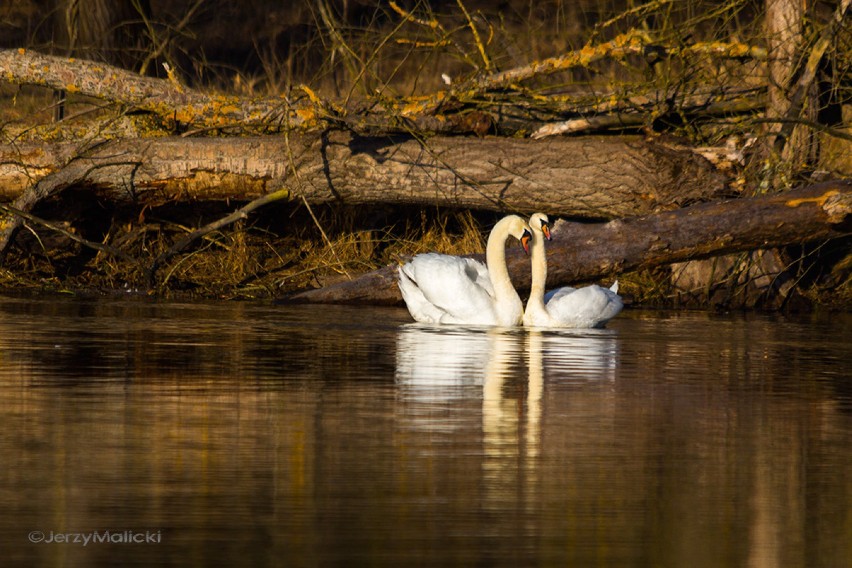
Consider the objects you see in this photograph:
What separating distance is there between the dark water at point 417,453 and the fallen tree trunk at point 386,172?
3.49 m

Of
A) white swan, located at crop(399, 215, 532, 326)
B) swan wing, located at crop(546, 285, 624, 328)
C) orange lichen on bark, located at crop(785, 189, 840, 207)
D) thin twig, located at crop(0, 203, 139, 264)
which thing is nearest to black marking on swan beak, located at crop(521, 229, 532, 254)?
white swan, located at crop(399, 215, 532, 326)

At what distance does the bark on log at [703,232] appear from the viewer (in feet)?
40.0

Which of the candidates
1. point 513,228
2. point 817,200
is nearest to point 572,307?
point 513,228

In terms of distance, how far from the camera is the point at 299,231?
1507 cm

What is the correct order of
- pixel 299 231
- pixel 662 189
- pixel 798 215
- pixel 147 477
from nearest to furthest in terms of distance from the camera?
pixel 147 477 → pixel 798 215 → pixel 662 189 → pixel 299 231

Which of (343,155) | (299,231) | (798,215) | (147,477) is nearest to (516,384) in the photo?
(147,477)

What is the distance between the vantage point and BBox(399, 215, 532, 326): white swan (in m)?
11.6

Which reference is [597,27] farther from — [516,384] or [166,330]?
[516,384]

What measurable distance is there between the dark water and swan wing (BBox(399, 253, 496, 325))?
1.55 m

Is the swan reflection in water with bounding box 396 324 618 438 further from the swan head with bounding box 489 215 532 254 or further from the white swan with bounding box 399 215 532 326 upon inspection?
the swan head with bounding box 489 215 532 254

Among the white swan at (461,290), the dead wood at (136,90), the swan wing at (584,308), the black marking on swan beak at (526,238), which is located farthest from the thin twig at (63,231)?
the swan wing at (584,308)

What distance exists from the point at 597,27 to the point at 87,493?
28.9ft

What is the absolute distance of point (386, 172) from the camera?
1359 cm

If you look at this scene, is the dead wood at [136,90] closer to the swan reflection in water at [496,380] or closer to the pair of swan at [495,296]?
the pair of swan at [495,296]
